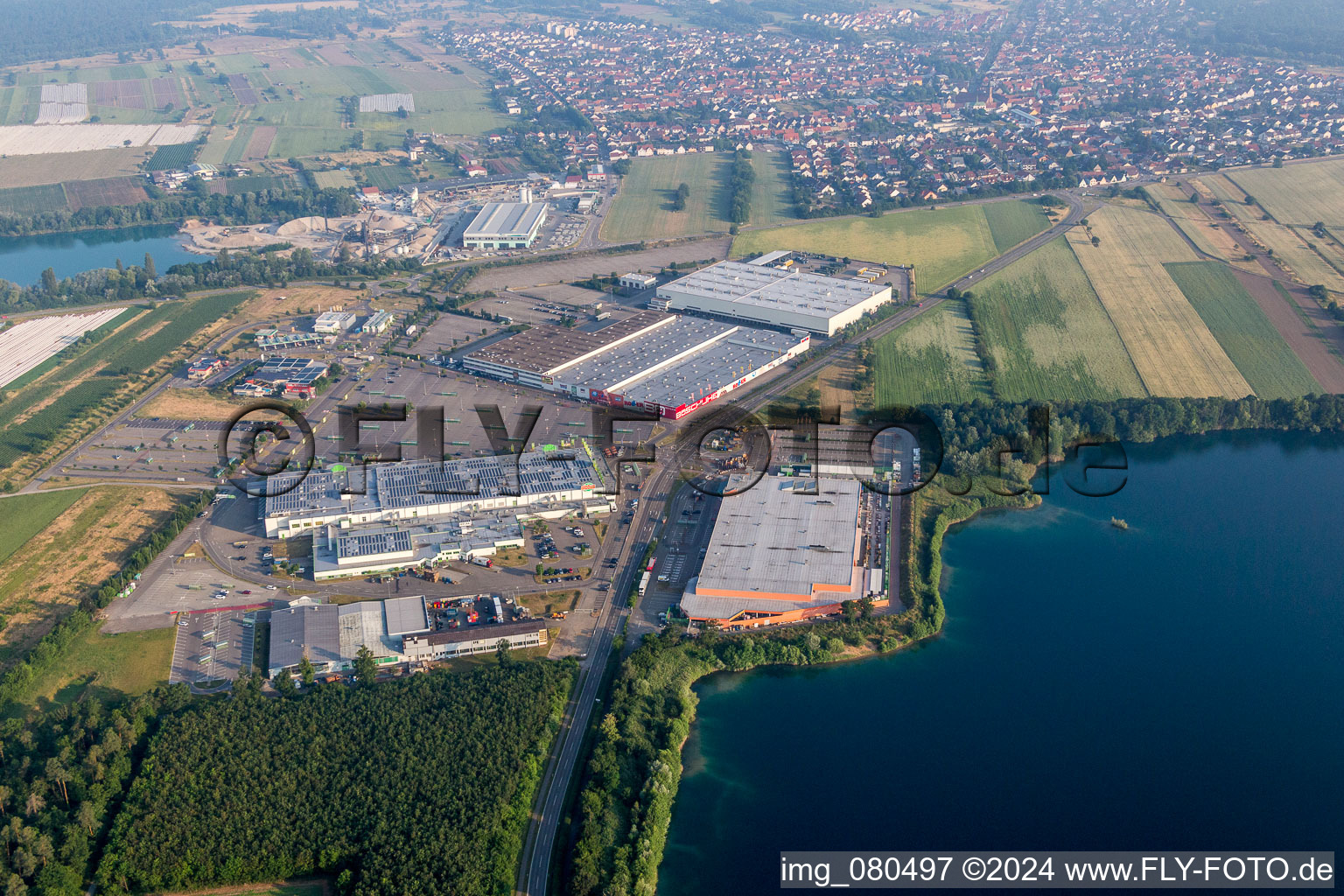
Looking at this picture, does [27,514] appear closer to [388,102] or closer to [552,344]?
[552,344]

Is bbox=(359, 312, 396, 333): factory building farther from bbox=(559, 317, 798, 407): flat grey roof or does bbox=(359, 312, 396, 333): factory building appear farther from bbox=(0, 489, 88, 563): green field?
bbox=(0, 489, 88, 563): green field

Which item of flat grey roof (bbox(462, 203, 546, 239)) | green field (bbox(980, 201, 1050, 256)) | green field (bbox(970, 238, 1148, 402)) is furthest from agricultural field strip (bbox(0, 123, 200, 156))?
green field (bbox(970, 238, 1148, 402))

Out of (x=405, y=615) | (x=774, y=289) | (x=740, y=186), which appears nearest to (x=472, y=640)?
(x=405, y=615)

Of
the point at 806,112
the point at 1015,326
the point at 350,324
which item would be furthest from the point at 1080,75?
the point at 350,324

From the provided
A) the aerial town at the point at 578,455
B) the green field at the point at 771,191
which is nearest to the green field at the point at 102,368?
the aerial town at the point at 578,455

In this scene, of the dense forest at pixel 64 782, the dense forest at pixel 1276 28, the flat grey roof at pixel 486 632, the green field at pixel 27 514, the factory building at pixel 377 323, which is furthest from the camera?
the dense forest at pixel 1276 28

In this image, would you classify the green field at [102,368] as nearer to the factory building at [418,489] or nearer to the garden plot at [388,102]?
the factory building at [418,489]
